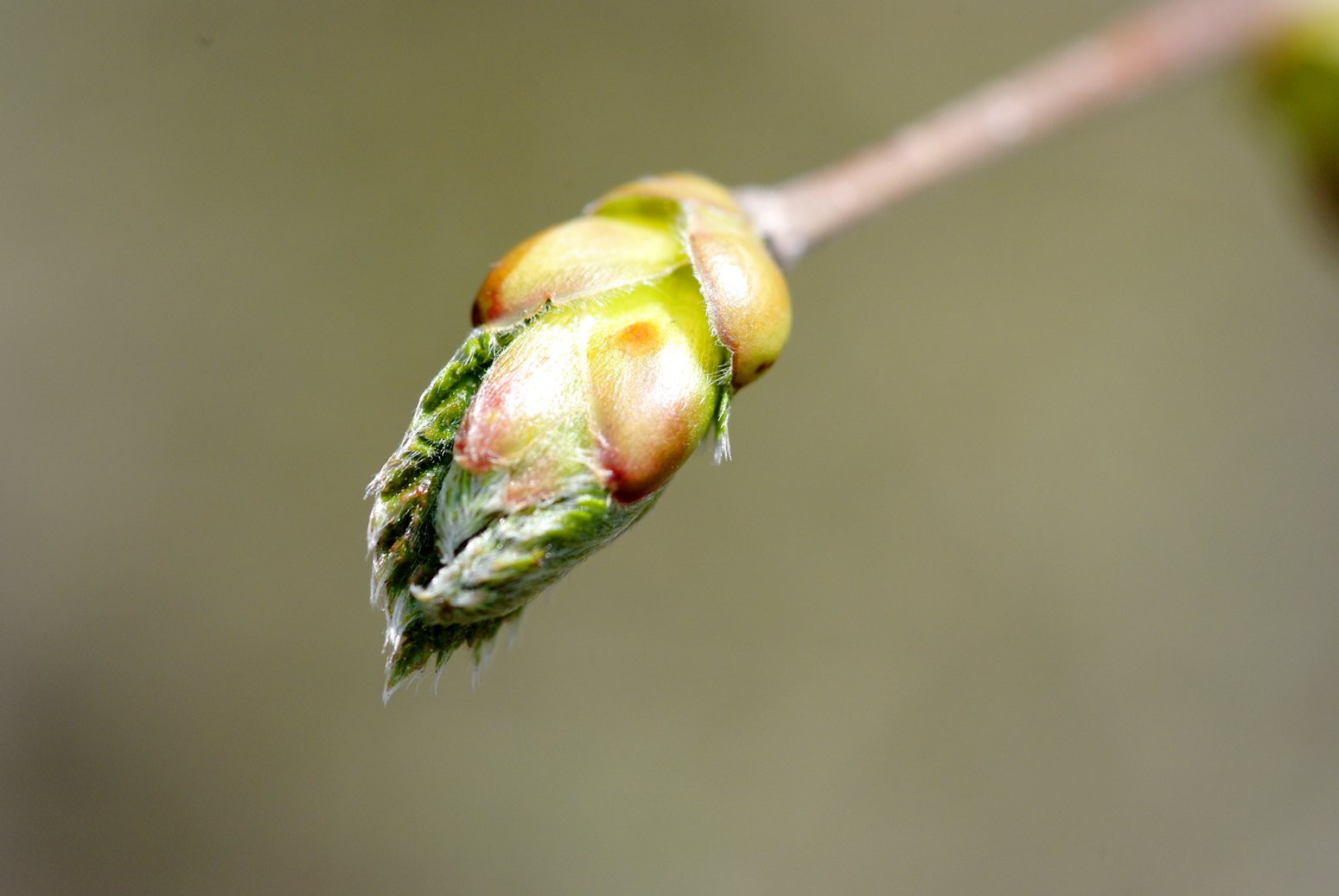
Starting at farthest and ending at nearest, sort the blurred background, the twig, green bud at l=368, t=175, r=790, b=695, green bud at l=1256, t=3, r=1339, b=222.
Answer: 1. the blurred background
2. green bud at l=1256, t=3, r=1339, b=222
3. the twig
4. green bud at l=368, t=175, r=790, b=695

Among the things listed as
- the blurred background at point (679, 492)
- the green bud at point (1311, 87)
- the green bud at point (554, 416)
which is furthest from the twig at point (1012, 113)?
the blurred background at point (679, 492)

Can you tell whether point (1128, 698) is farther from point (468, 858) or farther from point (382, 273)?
point (382, 273)

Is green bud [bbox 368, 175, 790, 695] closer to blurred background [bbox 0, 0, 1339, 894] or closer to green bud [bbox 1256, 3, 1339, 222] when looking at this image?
green bud [bbox 1256, 3, 1339, 222]

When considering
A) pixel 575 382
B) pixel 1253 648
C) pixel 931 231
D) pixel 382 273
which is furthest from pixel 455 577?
pixel 1253 648

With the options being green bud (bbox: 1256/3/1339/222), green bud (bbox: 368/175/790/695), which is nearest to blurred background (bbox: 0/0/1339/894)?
green bud (bbox: 1256/3/1339/222)

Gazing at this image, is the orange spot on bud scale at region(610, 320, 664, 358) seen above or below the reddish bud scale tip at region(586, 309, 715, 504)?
above

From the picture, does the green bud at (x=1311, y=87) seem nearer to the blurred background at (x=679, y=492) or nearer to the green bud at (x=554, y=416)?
the green bud at (x=554, y=416)
